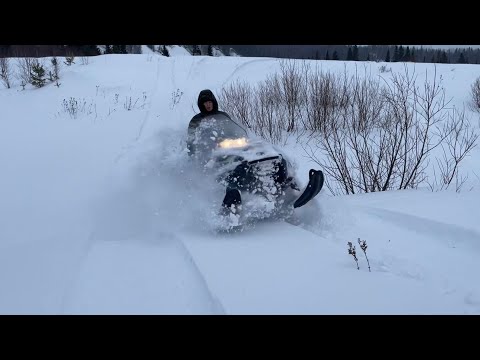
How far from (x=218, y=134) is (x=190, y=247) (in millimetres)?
2177

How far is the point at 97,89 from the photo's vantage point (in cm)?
1988

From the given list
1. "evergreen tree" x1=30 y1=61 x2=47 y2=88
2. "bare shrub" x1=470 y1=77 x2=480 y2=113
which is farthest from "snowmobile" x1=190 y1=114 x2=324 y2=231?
"evergreen tree" x1=30 y1=61 x2=47 y2=88

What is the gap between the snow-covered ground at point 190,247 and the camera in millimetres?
3135

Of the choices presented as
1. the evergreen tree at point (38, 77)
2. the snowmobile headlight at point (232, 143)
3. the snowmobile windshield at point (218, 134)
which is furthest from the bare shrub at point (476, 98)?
the evergreen tree at point (38, 77)

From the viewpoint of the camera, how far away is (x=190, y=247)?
14.3ft

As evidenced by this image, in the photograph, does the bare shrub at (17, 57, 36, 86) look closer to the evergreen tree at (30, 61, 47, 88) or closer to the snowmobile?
the evergreen tree at (30, 61, 47, 88)

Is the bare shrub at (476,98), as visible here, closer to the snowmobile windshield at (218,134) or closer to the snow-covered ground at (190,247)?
the snow-covered ground at (190,247)

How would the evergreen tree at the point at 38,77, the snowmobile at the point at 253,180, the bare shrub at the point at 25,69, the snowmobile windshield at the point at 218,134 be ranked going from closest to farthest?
1. the snowmobile at the point at 253,180
2. the snowmobile windshield at the point at 218,134
3. the evergreen tree at the point at 38,77
4. the bare shrub at the point at 25,69

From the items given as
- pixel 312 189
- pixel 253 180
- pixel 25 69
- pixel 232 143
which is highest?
pixel 25 69

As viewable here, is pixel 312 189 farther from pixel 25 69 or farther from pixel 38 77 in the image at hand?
pixel 25 69

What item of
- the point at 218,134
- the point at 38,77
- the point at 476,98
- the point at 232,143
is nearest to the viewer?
the point at 232,143

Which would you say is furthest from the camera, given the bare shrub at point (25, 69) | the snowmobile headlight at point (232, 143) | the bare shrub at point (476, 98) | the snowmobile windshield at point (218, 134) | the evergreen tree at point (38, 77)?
the bare shrub at point (25, 69)

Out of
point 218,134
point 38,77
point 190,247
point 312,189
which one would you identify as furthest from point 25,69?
point 312,189

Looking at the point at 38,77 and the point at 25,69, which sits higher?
the point at 25,69
